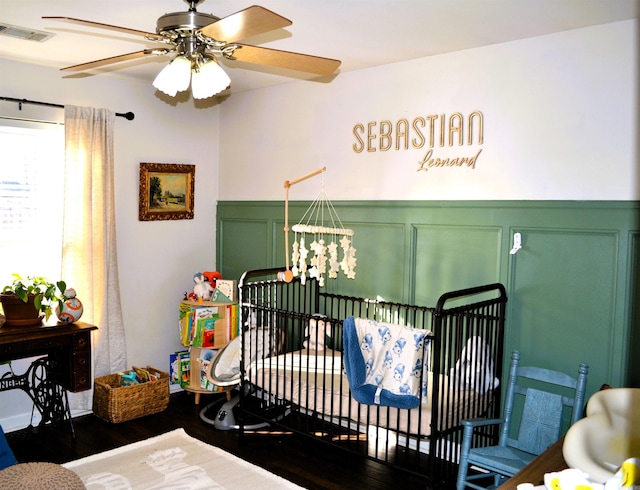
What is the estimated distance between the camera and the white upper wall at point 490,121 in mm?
2850

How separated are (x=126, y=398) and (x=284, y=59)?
2722 millimetres

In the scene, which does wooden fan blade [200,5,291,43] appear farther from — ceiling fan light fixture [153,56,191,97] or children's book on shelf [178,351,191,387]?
children's book on shelf [178,351,191,387]

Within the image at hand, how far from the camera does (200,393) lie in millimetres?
4406

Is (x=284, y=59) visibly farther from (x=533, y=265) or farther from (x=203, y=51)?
(x=533, y=265)

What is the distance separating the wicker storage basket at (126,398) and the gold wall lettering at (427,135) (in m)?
2.18

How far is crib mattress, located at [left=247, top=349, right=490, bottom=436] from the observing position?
2941 millimetres

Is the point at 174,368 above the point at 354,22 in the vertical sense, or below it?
below

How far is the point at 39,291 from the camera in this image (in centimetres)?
362

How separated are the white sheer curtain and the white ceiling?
55cm

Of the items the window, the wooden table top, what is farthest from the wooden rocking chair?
the window

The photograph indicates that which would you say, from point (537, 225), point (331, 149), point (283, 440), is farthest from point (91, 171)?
point (537, 225)

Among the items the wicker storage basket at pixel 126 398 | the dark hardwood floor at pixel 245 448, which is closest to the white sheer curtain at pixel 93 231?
the wicker storage basket at pixel 126 398

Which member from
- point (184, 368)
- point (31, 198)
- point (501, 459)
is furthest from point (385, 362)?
point (31, 198)

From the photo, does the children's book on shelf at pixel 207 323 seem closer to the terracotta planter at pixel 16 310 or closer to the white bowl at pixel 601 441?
the terracotta planter at pixel 16 310
